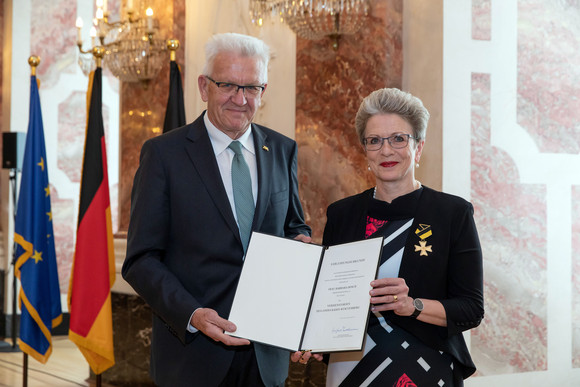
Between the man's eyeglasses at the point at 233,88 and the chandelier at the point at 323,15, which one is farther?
the chandelier at the point at 323,15

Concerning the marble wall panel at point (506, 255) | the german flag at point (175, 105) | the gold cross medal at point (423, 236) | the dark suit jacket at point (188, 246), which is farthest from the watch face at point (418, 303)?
the german flag at point (175, 105)

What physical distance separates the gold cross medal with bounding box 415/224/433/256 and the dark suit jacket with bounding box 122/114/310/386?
517 mm

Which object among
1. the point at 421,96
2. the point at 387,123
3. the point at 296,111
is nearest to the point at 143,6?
the point at 296,111

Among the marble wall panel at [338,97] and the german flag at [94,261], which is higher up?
the marble wall panel at [338,97]

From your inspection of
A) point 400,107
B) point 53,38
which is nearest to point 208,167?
point 400,107

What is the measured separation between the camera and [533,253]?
14.0 ft

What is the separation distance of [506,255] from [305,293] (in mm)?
2334

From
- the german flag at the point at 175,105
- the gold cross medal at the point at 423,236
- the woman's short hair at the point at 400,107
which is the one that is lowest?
the gold cross medal at the point at 423,236

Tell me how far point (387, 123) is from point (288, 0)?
2339 millimetres

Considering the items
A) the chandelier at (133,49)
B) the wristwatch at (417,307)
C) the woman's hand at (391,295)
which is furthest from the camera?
the chandelier at (133,49)

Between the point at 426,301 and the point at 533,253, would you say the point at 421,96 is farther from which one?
the point at 426,301

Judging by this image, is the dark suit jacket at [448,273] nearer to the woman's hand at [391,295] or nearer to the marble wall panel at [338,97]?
the woman's hand at [391,295]

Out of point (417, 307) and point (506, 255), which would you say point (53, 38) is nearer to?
point (506, 255)

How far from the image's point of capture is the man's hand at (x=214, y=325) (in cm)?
214
